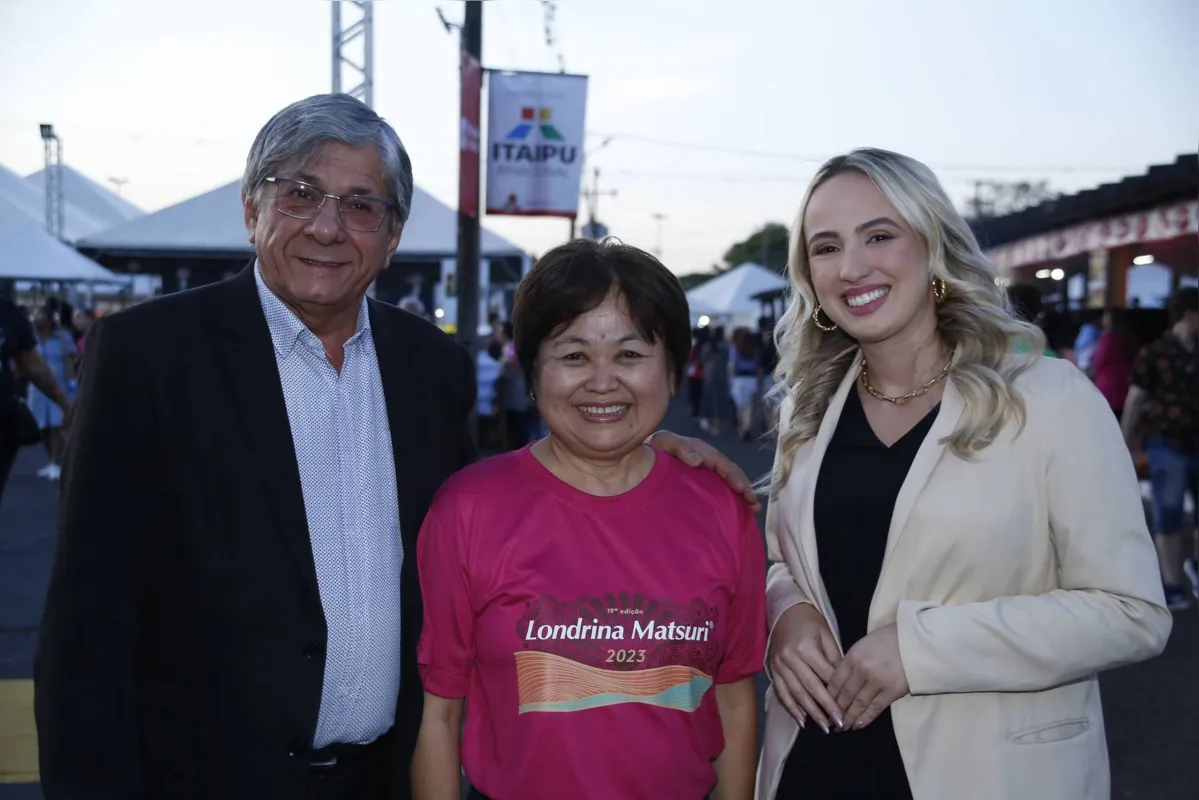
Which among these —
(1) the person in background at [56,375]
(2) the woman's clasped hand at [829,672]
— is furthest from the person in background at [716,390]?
(2) the woman's clasped hand at [829,672]

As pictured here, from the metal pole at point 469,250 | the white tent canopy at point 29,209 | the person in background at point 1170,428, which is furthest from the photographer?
the white tent canopy at point 29,209

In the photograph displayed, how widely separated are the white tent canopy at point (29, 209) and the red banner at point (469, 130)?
17102 mm

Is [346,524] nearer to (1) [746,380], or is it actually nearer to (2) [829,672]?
(2) [829,672]

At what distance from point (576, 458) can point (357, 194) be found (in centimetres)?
79

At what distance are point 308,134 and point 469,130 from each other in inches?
321

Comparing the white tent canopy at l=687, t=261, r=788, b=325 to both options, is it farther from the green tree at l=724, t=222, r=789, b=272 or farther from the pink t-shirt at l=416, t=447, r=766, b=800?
the green tree at l=724, t=222, r=789, b=272

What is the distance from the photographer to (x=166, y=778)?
6.83ft

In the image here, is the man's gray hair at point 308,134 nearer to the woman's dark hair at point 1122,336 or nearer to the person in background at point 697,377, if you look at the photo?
the woman's dark hair at point 1122,336

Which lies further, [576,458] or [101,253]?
[101,253]

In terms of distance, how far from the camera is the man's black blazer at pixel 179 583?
1969mm

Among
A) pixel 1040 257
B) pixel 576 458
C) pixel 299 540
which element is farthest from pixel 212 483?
pixel 1040 257

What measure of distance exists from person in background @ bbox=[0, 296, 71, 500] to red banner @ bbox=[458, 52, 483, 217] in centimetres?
470

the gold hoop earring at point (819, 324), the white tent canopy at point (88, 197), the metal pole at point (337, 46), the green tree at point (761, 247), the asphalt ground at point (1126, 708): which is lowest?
the asphalt ground at point (1126, 708)

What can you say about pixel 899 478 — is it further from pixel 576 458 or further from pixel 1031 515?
pixel 576 458
